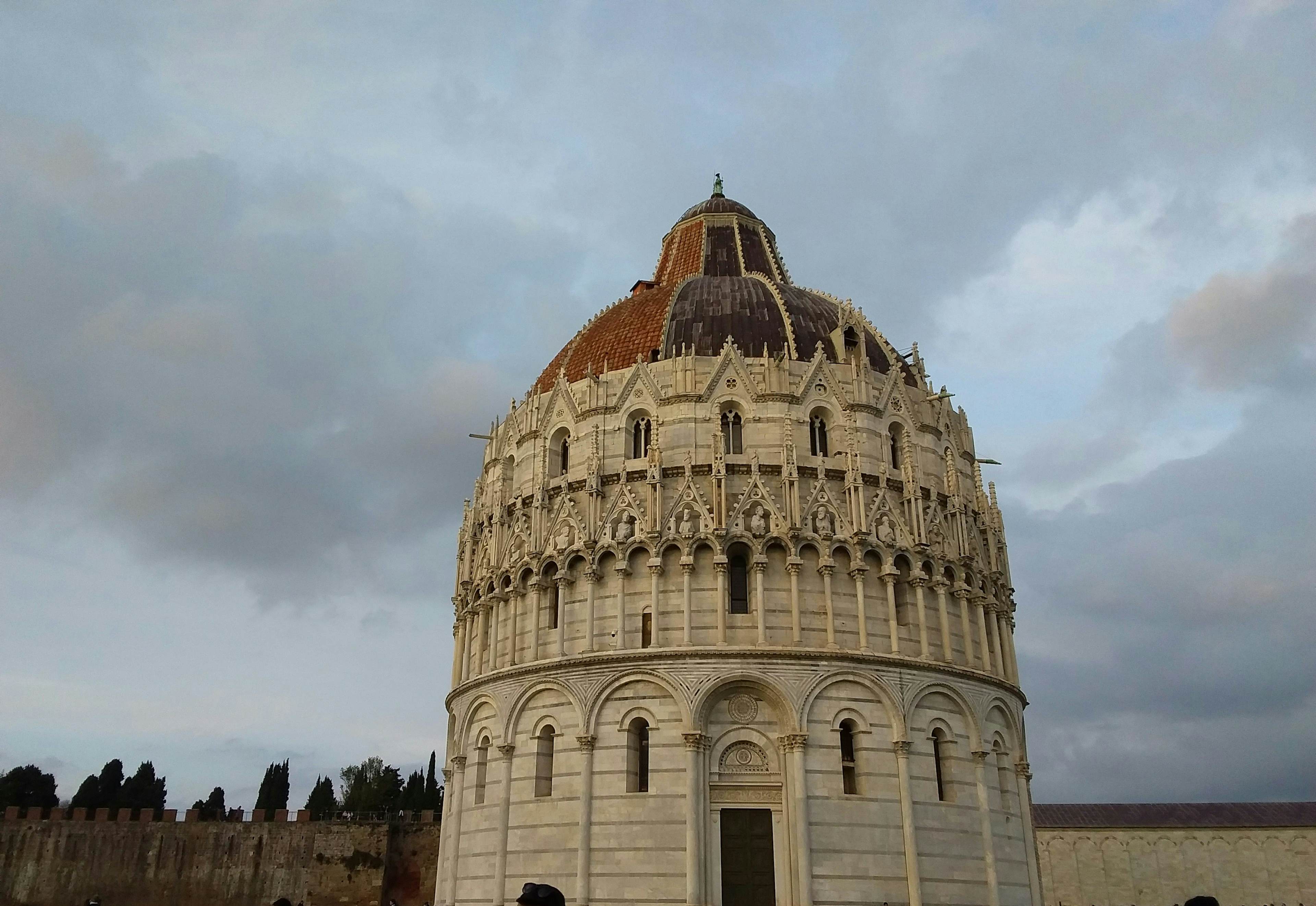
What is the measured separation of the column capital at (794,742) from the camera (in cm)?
2995

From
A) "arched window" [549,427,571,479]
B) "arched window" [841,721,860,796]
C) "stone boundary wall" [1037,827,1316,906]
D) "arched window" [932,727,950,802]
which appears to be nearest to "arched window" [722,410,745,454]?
"arched window" [549,427,571,479]

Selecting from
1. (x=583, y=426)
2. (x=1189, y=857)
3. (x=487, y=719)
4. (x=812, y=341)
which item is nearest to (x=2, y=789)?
(x=487, y=719)

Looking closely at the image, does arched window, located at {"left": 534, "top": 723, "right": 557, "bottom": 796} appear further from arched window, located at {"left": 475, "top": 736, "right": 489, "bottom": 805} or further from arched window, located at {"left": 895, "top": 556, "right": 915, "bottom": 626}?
arched window, located at {"left": 895, "top": 556, "right": 915, "bottom": 626}

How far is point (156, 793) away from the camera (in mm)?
75500

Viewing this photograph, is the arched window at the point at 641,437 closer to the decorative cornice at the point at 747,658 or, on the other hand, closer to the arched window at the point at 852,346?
the decorative cornice at the point at 747,658

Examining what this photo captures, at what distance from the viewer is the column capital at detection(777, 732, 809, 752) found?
30.0 m

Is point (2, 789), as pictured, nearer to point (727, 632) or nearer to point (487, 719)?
point (487, 719)

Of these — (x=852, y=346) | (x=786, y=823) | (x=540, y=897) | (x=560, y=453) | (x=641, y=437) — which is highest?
(x=852, y=346)

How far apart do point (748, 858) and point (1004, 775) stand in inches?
391

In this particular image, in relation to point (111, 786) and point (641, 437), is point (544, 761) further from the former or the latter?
point (111, 786)

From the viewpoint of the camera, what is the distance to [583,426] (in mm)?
36625

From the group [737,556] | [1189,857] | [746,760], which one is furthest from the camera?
[1189,857]

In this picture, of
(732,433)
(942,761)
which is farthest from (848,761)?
(732,433)

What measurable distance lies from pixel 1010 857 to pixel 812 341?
60.5 ft
